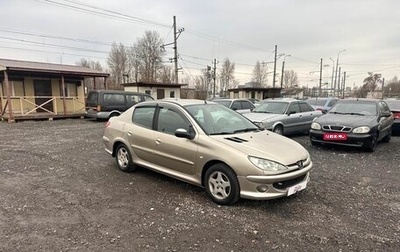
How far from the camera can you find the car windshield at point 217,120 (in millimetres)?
4376

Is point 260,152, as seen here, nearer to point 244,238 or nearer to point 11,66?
point 244,238

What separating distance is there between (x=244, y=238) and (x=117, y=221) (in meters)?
1.58

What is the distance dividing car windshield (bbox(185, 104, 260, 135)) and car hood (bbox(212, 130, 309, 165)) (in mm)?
203

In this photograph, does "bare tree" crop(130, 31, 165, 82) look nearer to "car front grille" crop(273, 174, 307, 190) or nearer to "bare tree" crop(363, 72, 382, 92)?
"car front grille" crop(273, 174, 307, 190)

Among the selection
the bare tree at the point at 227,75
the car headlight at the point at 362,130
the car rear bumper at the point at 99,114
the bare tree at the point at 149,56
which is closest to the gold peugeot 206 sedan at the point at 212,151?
the car headlight at the point at 362,130

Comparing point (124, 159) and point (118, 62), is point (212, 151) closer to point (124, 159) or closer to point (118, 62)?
point (124, 159)

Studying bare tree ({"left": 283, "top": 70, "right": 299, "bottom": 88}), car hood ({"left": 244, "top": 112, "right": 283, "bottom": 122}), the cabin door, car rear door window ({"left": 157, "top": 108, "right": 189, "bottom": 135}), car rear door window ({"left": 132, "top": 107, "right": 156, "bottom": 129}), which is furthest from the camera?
bare tree ({"left": 283, "top": 70, "right": 299, "bottom": 88})

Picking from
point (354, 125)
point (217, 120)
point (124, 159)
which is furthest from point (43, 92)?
point (354, 125)

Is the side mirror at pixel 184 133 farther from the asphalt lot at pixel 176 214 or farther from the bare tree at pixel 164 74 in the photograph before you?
the bare tree at pixel 164 74

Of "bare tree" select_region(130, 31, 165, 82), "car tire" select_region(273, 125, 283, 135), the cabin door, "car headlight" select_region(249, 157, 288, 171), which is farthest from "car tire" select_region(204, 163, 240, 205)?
"bare tree" select_region(130, 31, 165, 82)

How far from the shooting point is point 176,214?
3.65 metres

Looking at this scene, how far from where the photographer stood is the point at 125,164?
5477 millimetres

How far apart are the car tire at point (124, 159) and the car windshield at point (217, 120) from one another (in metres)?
1.65

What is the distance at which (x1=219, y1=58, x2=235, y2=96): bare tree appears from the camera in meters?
70.9
